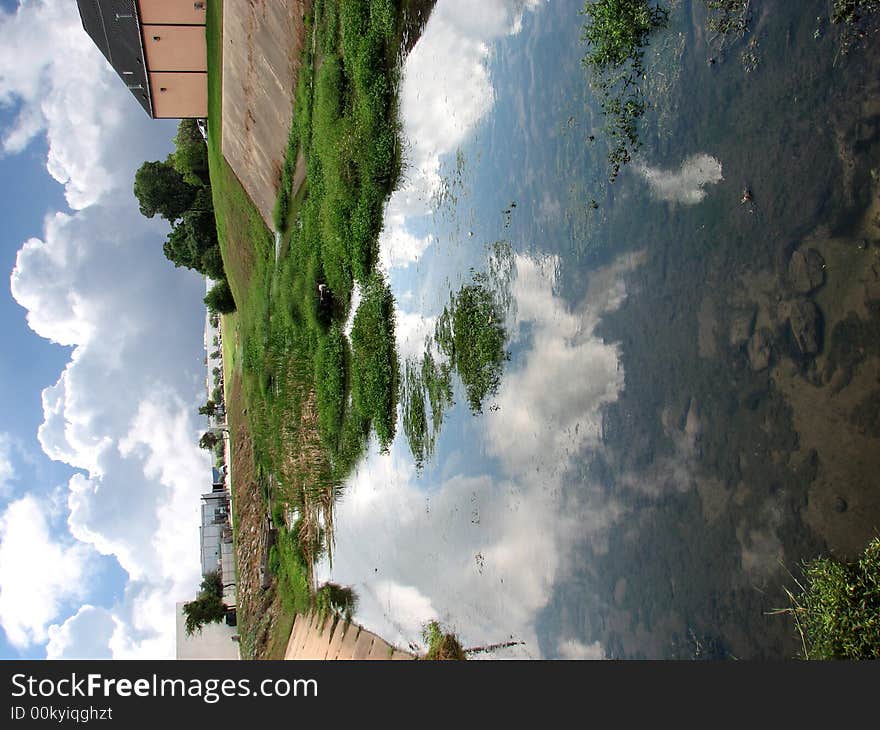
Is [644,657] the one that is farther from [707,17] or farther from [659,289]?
[707,17]

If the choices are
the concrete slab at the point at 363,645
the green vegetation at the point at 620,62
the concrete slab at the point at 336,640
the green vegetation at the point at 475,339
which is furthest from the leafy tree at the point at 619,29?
the concrete slab at the point at 336,640

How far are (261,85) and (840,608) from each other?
47.9 ft

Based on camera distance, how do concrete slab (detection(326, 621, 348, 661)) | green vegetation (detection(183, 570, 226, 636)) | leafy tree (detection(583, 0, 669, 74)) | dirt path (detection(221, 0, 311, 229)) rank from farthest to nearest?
green vegetation (detection(183, 570, 226, 636)), dirt path (detection(221, 0, 311, 229)), concrete slab (detection(326, 621, 348, 661)), leafy tree (detection(583, 0, 669, 74))

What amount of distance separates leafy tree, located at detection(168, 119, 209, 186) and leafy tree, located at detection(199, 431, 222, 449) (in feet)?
49.4

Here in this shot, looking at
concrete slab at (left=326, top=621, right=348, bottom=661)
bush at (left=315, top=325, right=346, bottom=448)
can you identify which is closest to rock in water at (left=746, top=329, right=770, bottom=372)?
bush at (left=315, top=325, right=346, bottom=448)

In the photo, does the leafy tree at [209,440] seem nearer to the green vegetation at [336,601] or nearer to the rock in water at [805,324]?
the green vegetation at [336,601]

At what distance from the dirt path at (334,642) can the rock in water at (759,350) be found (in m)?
6.63

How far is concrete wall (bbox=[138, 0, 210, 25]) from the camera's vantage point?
1742 centimetres

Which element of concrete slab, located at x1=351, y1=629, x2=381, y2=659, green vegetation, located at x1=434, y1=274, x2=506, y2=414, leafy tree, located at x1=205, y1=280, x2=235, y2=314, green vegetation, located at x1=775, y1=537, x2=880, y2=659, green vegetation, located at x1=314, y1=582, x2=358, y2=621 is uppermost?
leafy tree, located at x1=205, y1=280, x2=235, y2=314

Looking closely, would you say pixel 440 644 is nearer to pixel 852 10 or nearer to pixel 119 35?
pixel 852 10

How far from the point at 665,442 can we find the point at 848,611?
198 centimetres

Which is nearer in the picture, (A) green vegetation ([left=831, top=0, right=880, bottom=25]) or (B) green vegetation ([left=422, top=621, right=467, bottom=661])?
(A) green vegetation ([left=831, top=0, right=880, bottom=25])

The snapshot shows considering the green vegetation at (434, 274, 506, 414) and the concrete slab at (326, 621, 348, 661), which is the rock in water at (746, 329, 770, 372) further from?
the concrete slab at (326, 621, 348, 661)

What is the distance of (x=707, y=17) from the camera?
5805 mm
